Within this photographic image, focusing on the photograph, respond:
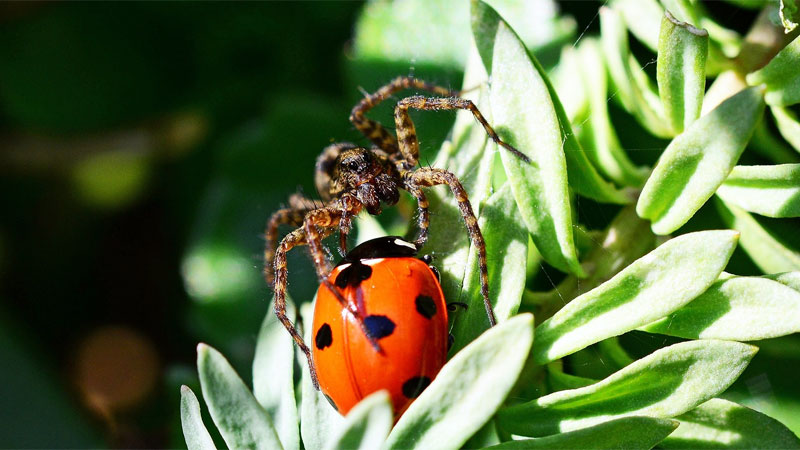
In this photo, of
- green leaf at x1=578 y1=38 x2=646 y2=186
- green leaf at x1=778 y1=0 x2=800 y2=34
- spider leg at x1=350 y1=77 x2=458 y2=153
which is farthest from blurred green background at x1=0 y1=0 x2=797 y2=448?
green leaf at x1=778 y1=0 x2=800 y2=34

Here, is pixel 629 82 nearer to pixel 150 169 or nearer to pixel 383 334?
pixel 383 334

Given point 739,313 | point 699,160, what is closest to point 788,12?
point 699,160

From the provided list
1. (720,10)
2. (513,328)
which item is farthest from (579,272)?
(720,10)

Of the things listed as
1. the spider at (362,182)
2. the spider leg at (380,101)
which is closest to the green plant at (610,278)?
the spider at (362,182)

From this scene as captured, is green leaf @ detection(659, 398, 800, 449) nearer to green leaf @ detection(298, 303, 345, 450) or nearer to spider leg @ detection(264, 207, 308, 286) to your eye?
green leaf @ detection(298, 303, 345, 450)

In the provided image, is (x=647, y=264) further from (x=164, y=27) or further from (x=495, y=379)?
(x=164, y=27)

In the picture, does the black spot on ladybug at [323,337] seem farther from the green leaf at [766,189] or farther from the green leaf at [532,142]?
the green leaf at [766,189]
